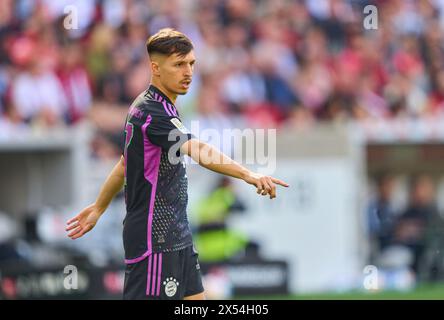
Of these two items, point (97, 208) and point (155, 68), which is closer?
point (155, 68)

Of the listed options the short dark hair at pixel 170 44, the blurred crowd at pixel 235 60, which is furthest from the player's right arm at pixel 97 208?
the blurred crowd at pixel 235 60

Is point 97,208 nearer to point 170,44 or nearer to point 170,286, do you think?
point 170,286

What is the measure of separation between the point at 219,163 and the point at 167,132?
364mm

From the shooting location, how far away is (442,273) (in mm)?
14648

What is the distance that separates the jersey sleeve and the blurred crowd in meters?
7.67

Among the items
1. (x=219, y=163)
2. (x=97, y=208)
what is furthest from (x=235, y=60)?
(x=219, y=163)

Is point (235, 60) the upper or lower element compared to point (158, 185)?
upper

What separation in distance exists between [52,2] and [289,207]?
4.15m

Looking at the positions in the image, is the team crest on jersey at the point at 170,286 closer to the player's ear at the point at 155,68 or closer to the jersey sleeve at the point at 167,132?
the jersey sleeve at the point at 167,132

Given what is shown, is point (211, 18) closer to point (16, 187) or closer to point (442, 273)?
point (16, 187)

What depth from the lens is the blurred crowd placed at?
559 inches

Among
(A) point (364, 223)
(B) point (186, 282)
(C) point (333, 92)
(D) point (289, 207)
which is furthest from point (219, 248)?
(B) point (186, 282)

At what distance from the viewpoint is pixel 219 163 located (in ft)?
18.7

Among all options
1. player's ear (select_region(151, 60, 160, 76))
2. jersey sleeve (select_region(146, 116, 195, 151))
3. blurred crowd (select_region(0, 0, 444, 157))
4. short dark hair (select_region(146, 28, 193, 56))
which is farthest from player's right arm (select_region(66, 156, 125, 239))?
blurred crowd (select_region(0, 0, 444, 157))
